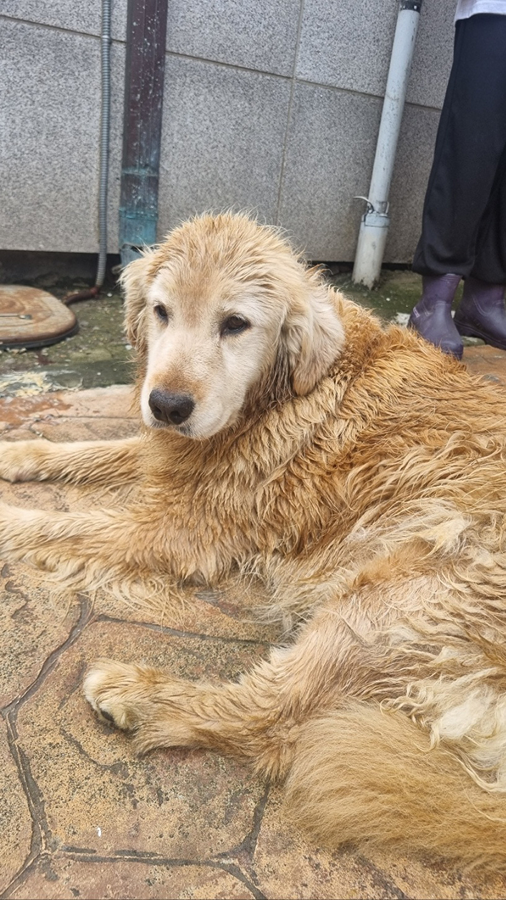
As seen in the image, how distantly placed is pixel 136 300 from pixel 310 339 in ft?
2.79

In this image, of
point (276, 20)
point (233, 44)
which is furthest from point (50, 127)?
point (276, 20)

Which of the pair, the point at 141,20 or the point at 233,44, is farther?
the point at 233,44

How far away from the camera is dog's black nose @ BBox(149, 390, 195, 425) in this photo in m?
2.17

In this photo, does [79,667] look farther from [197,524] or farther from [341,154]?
[341,154]

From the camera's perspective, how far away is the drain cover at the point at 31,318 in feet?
14.9

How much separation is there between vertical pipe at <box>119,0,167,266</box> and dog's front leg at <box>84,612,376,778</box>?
4050mm

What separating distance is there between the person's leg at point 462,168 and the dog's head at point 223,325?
193cm

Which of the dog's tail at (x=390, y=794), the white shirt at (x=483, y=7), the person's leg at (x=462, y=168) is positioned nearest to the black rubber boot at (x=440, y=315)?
the person's leg at (x=462, y=168)

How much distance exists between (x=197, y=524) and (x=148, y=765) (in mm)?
992

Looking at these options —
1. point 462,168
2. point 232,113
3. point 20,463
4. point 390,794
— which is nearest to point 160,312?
point 20,463

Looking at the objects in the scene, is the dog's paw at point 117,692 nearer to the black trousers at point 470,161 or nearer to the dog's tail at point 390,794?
the dog's tail at point 390,794

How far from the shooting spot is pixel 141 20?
4938 millimetres

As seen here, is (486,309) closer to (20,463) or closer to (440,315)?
(440,315)

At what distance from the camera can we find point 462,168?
3.89 meters
